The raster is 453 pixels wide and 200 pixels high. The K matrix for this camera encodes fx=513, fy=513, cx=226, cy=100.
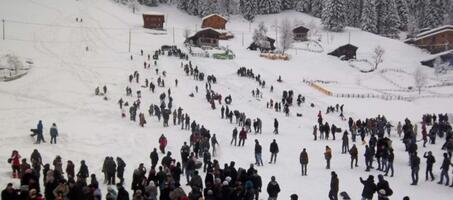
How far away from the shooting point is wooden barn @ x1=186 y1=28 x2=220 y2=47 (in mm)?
79875

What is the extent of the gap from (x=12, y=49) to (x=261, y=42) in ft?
125

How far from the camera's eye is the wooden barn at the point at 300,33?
96750 mm

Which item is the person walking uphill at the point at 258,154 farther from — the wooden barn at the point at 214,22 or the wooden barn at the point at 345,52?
the wooden barn at the point at 214,22

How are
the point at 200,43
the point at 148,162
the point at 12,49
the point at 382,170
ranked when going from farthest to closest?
the point at 200,43, the point at 12,49, the point at 148,162, the point at 382,170

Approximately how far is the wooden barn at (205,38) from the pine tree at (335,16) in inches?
1271

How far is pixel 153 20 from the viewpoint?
9081 cm

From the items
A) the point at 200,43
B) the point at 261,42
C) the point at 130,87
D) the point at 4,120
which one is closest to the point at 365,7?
the point at 261,42

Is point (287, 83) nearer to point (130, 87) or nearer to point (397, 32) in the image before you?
point (130, 87)

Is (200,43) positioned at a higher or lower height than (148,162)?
higher

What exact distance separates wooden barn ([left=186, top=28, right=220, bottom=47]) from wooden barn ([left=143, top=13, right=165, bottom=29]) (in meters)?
12.7

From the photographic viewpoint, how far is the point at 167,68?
2077 inches

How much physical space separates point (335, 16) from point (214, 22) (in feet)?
82.6

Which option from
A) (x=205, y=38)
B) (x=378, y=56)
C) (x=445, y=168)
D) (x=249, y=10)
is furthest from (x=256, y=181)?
(x=249, y=10)

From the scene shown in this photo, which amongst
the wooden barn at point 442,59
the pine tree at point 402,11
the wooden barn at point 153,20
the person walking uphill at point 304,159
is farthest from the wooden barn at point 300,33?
the person walking uphill at point 304,159
